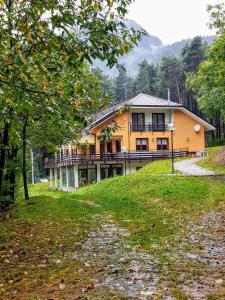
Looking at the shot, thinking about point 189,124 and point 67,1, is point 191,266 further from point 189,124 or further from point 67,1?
point 189,124

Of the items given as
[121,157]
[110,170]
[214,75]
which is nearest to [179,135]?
[121,157]

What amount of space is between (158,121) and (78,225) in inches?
1477

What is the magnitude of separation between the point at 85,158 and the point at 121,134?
630 centimetres

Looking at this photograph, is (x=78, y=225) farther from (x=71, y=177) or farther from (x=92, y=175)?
(x=71, y=177)

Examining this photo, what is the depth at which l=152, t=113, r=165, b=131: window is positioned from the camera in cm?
4838

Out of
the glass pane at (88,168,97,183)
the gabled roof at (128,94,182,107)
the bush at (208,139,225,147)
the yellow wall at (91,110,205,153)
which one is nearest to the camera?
the glass pane at (88,168,97,183)

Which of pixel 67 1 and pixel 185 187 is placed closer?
pixel 67 1

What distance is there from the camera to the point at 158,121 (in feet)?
160

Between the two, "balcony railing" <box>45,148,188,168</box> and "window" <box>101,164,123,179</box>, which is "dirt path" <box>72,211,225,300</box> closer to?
"balcony railing" <box>45,148,188,168</box>

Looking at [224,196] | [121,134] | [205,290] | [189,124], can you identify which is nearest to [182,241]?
[205,290]

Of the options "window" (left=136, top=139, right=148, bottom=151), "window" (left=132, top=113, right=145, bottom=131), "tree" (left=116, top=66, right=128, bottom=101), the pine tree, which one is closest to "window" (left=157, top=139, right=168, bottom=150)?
"window" (left=136, top=139, right=148, bottom=151)

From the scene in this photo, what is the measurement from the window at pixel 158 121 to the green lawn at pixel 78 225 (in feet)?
84.2

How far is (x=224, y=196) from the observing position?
1681 centimetres

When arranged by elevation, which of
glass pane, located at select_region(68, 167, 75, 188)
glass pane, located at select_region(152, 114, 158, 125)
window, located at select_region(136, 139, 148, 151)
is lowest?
glass pane, located at select_region(68, 167, 75, 188)
